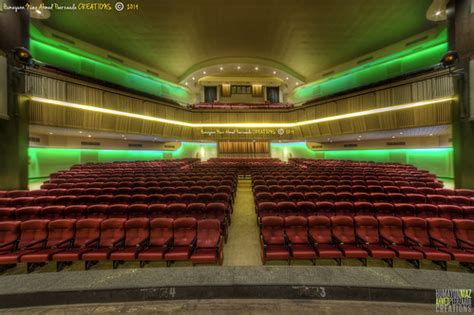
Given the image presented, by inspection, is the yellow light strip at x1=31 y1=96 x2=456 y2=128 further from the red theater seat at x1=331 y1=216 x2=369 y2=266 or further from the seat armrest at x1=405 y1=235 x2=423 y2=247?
the red theater seat at x1=331 y1=216 x2=369 y2=266

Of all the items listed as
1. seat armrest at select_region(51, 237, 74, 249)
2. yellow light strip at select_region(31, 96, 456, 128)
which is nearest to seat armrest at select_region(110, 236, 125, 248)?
seat armrest at select_region(51, 237, 74, 249)

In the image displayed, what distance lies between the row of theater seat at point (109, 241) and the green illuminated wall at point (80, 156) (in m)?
8.67

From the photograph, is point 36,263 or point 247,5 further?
point 247,5

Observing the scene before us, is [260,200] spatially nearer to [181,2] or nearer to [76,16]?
[181,2]

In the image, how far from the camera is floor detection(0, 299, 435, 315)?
1.69 m

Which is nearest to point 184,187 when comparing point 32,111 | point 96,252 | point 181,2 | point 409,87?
point 96,252

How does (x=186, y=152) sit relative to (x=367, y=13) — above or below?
below

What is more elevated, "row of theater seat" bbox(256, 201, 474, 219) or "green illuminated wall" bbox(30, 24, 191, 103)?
"green illuminated wall" bbox(30, 24, 191, 103)

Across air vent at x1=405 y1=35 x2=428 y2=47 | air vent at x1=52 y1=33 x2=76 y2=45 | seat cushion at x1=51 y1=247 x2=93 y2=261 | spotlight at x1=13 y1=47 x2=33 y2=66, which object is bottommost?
seat cushion at x1=51 y1=247 x2=93 y2=261

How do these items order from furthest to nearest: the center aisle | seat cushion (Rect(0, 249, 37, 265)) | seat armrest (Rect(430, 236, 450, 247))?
the center aisle
seat armrest (Rect(430, 236, 450, 247))
seat cushion (Rect(0, 249, 37, 265))

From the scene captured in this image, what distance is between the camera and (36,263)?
3.07m

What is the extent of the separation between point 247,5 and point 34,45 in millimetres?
11915

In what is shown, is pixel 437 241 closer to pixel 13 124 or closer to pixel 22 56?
pixel 13 124

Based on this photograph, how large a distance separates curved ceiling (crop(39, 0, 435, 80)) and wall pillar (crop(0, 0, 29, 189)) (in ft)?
8.93
